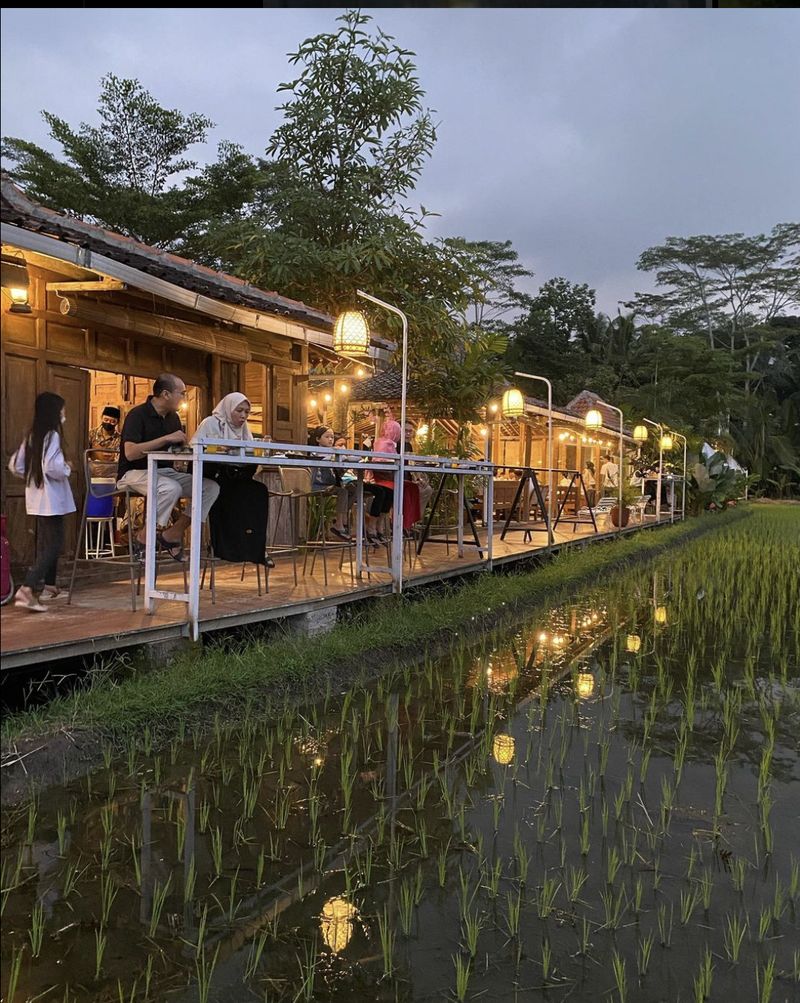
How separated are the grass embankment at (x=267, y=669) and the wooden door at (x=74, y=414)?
1660 millimetres

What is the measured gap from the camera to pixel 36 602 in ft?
11.6

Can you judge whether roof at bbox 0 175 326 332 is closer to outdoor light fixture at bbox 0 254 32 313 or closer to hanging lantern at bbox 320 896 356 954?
outdoor light fixture at bbox 0 254 32 313

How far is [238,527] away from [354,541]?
1614mm

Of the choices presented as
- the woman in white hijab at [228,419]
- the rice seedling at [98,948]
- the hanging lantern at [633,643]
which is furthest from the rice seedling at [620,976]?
the hanging lantern at [633,643]

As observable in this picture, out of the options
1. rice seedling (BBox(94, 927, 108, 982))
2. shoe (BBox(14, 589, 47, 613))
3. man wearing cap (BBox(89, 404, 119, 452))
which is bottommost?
rice seedling (BBox(94, 927, 108, 982))

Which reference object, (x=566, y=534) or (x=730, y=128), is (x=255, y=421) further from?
(x=566, y=534)

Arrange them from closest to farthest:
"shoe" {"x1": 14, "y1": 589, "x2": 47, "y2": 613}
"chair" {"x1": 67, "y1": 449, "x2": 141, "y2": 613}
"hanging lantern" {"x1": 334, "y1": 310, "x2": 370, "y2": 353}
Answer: "shoe" {"x1": 14, "y1": 589, "x2": 47, "y2": 613} < "chair" {"x1": 67, "y1": 449, "x2": 141, "y2": 613} < "hanging lantern" {"x1": 334, "y1": 310, "x2": 370, "y2": 353}

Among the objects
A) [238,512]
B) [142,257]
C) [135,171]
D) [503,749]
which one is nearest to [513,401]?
[238,512]

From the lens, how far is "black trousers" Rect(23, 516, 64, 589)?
3.44m

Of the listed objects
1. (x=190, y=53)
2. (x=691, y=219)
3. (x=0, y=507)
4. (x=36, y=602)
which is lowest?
(x=36, y=602)

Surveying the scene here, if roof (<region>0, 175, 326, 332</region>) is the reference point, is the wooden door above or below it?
below

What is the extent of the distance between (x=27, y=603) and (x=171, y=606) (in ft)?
3.74

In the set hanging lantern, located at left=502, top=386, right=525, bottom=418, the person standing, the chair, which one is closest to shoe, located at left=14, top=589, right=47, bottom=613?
the chair

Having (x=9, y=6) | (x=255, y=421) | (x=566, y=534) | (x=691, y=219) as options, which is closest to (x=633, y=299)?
(x=691, y=219)
